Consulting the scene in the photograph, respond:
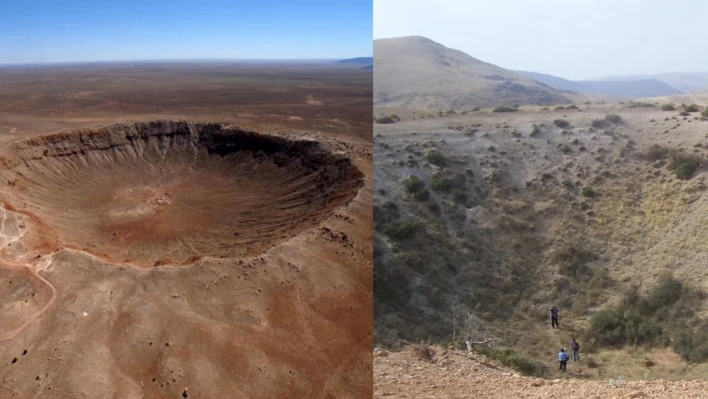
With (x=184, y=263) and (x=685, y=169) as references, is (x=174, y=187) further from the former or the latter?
(x=685, y=169)

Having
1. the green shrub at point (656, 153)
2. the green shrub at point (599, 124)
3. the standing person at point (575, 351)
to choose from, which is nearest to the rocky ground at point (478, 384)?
the standing person at point (575, 351)

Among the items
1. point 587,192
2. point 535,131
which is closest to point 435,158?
point 587,192

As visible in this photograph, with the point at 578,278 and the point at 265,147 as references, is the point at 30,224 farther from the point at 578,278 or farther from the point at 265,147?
the point at 578,278

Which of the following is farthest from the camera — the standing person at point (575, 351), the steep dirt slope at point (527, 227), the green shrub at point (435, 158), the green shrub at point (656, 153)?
the green shrub at point (435, 158)

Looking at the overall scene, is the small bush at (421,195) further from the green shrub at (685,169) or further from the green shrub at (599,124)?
the green shrub at (599,124)

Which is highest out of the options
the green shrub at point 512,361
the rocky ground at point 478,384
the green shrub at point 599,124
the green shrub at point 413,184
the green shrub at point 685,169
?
the green shrub at point 599,124

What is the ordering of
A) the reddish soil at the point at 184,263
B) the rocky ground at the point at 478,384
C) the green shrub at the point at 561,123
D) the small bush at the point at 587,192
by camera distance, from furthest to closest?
the green shrub at the point at 561,123
the small bush at the point at 587,192
the reddish soil at the point at 184,263
the rocky ground at the point at 478,384

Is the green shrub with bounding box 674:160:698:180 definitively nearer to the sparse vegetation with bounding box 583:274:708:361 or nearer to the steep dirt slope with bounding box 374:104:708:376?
the steep dirt slope with bounding box 374:104:708:376
